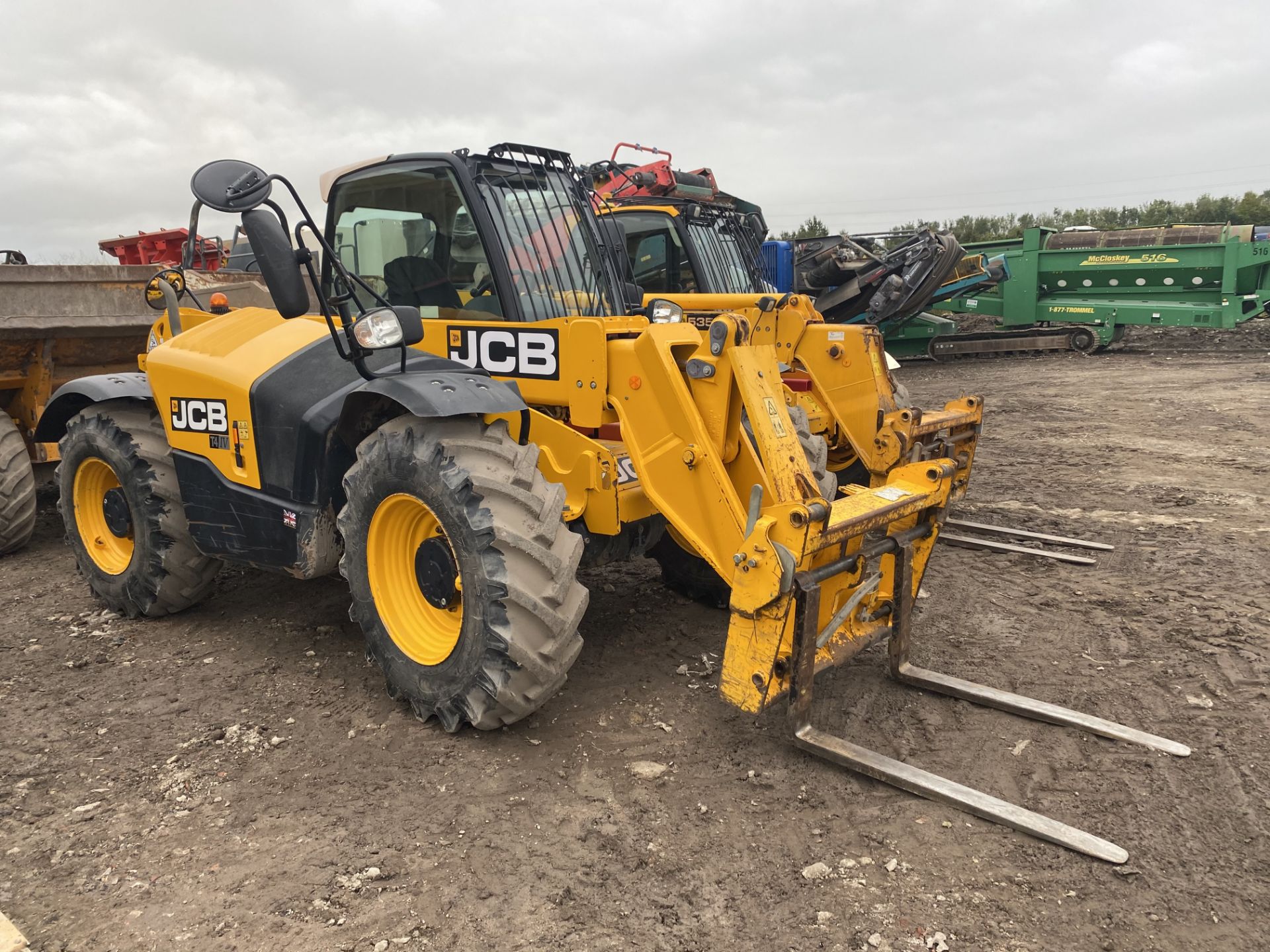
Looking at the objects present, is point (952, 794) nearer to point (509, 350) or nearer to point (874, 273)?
point (509, 350)

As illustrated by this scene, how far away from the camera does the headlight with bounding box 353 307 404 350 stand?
3350mm

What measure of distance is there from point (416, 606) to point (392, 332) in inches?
42.7

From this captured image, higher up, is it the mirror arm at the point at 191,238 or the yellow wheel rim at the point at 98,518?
the mirror arm at the point at 191,238

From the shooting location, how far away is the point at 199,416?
4289mm

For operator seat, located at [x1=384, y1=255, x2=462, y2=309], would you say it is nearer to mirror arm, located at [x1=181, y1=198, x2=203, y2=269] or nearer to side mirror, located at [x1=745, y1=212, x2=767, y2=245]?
mirror arm, located at [x1=181, y1=198, x2=203, y2=269]

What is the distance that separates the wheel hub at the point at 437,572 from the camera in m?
3.37

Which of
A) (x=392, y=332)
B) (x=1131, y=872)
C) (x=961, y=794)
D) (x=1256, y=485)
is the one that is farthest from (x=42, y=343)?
(x=1256, y=485)

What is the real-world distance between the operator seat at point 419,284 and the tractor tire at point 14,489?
10.8 feet

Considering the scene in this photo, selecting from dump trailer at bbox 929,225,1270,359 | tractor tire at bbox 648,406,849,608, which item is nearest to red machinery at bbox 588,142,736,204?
tractor tire at bbox 648,406,849,608

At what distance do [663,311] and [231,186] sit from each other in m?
2.52

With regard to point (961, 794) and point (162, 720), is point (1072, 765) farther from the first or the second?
point (162, 720)

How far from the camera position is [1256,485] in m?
7.12

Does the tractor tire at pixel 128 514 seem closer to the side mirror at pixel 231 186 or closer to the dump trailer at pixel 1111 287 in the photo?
the side mirror at pixel 231 186

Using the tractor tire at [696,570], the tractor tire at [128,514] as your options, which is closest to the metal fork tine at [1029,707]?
the tractor tire at [696,570]
